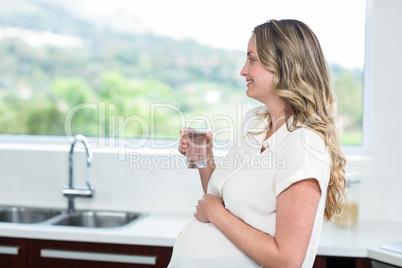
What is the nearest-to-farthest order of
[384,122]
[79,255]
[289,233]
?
1. [289,233]
2. [79,255]
3. [384,122]

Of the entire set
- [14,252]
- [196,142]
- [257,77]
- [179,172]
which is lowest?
[14,252]

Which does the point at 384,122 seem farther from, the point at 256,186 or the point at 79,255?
the point at 79,255

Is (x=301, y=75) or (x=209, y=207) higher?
(x=301, y=75)

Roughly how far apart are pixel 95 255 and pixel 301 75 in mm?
1320

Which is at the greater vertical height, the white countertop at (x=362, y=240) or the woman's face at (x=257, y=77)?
the woman's face at (x=257, y=77)

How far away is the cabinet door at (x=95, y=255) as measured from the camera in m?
2.24

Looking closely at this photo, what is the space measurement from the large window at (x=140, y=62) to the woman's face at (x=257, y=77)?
4.31 feet

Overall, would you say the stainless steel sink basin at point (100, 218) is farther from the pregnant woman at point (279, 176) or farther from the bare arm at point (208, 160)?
the pregnant woman at point (279, 176)

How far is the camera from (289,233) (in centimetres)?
135

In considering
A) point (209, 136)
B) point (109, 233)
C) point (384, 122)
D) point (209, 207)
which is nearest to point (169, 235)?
point (109, 233)

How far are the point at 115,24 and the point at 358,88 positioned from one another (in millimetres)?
1482

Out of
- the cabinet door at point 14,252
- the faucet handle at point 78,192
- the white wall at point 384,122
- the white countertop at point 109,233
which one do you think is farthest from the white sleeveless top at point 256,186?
the faucet handle at point 78,192

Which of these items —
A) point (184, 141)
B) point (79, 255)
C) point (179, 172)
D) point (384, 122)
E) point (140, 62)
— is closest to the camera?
point (184, 141)

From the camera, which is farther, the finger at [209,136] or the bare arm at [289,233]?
the finger at [209,136]
